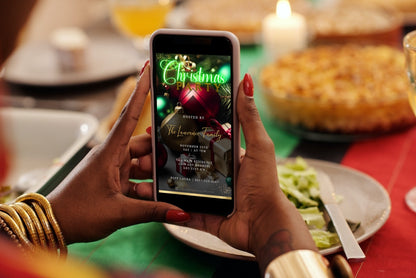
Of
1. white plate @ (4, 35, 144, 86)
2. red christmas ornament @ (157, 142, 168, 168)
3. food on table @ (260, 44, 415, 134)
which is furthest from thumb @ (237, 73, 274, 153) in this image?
white plate @ (4, 35, 144, 86)

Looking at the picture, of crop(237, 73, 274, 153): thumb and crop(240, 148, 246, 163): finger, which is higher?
crop(237, 73, 274, 153): thumb

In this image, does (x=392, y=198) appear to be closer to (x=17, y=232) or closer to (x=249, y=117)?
(x=249, y=117)

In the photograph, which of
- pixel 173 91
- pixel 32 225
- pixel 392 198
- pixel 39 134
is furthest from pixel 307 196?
pixel 39 134

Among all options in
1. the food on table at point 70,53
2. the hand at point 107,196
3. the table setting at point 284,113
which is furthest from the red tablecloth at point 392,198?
the food on table at point 70,53

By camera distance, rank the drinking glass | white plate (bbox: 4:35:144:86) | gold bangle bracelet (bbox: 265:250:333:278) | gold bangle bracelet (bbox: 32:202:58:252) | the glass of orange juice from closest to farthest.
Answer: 1. gold bangle bracelet (bbox: 265:250:333:278)
2. gold bangle bracelet (bbox: 32:202:58:252)
3. the drinking glass
4. white plate (bbox: 4:35:144:86)
5. the glass of orange juice

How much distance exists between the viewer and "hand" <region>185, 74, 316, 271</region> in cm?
55

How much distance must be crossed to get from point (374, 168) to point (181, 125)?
19.4 inches

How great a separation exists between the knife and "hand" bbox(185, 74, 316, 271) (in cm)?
8

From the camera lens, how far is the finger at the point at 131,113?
23.4 inches

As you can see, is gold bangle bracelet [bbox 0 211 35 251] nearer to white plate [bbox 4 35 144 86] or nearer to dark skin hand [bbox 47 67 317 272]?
dark skin hand [bbox 47 67 317 272]

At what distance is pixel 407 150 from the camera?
1005 millimetres

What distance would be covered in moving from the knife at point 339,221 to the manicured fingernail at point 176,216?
0.63ft

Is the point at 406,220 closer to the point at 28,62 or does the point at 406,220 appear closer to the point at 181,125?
the point at 181,125

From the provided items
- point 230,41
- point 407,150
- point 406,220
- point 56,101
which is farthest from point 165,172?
point 56,101
